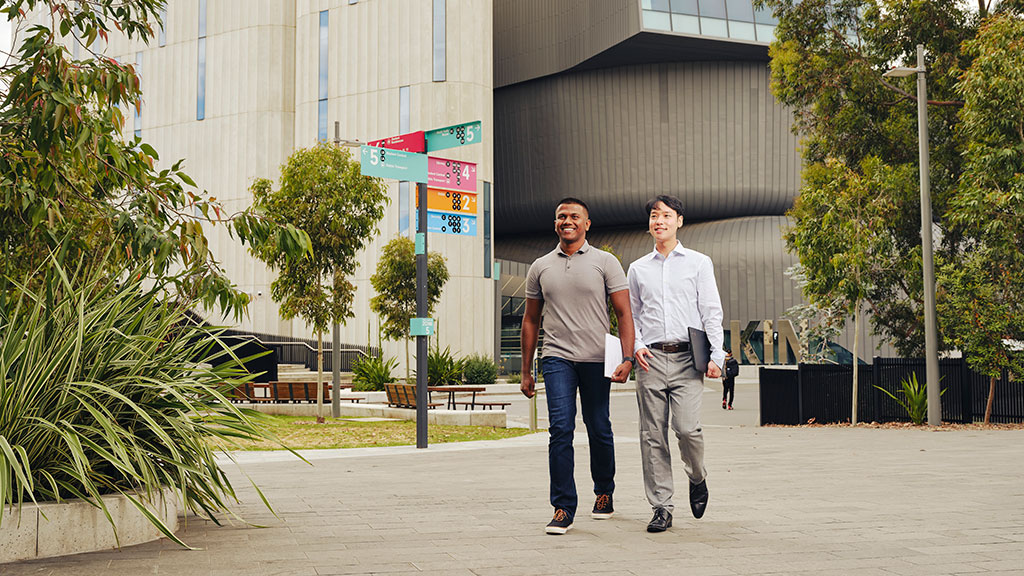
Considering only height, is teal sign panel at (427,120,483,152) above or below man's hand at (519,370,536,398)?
above

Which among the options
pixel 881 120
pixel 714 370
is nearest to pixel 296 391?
pixel 881 120

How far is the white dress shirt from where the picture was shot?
602cm

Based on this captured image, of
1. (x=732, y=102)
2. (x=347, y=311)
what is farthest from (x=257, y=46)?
(x=347, y=311)

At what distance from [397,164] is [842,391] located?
10.3m

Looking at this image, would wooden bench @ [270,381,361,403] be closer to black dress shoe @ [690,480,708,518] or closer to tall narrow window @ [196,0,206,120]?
black dress shoe @ [690,480,708,518]

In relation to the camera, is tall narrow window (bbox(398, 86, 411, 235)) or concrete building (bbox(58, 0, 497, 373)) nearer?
tall narrow window (bbox(398, 86, 411, 235))

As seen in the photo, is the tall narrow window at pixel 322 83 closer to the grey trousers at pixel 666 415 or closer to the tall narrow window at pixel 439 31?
the tall narrow window at pixel 439 31

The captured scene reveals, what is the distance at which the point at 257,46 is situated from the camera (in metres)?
44.4

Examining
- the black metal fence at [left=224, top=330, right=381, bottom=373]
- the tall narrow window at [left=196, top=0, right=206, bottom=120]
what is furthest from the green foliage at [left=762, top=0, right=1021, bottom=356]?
the tall narrow window at [left=196, top=0, right=206, bottom=120]

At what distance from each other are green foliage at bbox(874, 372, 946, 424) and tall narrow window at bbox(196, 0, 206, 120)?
118 feet

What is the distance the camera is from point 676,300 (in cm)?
608

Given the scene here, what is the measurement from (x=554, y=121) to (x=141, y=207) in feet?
161

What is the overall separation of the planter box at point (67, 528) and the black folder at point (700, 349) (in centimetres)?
320

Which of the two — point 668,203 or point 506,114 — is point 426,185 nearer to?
point 668,203
